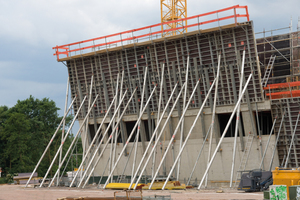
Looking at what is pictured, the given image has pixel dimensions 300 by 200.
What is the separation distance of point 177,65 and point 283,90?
998 cm

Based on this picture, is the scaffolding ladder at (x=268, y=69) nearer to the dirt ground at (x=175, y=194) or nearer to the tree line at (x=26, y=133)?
the dirt ground at (x=175, y=194)

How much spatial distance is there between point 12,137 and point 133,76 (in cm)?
2818

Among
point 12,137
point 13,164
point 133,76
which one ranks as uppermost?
point 133,76

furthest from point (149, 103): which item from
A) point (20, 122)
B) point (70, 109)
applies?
point (20, 122)

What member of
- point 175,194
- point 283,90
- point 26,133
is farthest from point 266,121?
point 26,133

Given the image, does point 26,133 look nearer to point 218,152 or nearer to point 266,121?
point 218,152

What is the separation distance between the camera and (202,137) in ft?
117

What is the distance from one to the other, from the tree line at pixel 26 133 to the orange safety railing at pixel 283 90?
29511mm

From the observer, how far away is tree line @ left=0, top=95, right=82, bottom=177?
193 ft

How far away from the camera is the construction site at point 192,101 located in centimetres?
3238

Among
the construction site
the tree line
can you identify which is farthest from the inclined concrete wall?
the tree line

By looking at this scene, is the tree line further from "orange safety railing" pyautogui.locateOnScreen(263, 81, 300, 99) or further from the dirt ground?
"orange safety railing" pyautogui.locateOnScreen(263, 81, 300, 99)

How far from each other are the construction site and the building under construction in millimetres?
92

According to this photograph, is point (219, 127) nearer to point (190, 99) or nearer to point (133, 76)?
point (190, 99)
